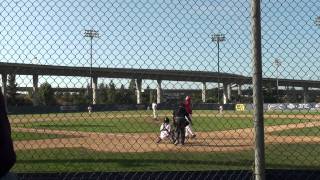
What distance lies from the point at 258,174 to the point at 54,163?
9139mm

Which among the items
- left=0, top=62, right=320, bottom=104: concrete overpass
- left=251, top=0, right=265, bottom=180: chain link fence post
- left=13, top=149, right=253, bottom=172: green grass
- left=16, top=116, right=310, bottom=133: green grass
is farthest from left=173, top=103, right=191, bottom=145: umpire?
left=251, top=0, right=265, bottom=180: chain link fence post

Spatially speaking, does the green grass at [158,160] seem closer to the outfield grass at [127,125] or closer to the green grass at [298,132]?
the green grass at [298,132]

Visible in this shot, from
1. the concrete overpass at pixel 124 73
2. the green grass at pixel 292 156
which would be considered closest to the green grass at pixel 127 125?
the green grass at pixel 292 156

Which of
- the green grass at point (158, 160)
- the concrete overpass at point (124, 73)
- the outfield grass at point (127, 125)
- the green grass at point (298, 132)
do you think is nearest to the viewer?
the concrete overpass at point (124, 73)

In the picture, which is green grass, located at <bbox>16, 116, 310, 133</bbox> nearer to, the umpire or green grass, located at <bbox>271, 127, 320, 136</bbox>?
green grass, located at <bbox>271, 127, 320, 136</bbox>

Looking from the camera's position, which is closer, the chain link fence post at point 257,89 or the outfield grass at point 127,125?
the chain link fence post at point 257,89

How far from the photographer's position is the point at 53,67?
15.8 ft

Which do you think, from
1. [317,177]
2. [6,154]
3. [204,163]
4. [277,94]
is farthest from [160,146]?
[6,154]

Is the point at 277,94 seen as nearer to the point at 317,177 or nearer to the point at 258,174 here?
the point at 317,177

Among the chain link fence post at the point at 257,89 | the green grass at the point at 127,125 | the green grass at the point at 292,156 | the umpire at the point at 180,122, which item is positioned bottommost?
the green grass at the point at 127,125

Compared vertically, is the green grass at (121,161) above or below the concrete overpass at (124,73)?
below

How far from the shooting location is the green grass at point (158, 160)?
464 inches

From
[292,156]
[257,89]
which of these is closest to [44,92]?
[257,89]

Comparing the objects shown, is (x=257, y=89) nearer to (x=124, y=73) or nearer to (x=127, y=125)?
(x=124, y=73)
